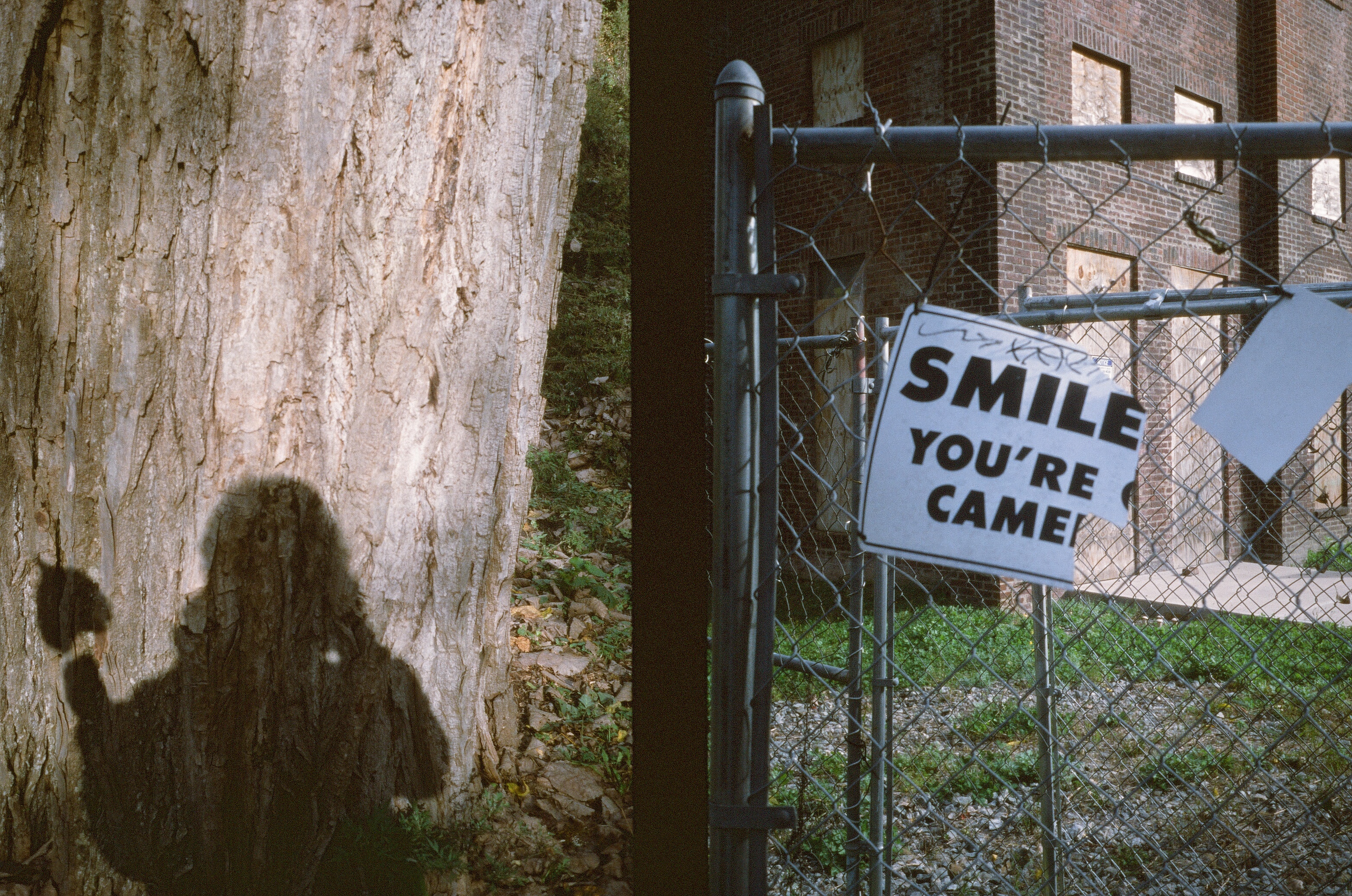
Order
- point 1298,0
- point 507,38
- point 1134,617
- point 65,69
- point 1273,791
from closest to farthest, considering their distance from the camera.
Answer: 1. point 65,69
2. point 507,38
3. point 1273,791
4. point 1134,617
5. point 1298,0

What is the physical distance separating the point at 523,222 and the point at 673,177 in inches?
50.9

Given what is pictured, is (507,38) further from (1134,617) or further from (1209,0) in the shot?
(1209,0)

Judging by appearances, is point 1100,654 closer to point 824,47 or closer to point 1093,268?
point 1093,268

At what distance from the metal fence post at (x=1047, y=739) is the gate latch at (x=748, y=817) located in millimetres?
1131

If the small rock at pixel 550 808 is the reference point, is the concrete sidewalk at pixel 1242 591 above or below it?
above

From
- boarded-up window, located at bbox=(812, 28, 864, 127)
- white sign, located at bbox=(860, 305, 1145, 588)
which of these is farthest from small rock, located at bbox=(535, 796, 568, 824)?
boarded-up window, located at bbox=(812, 28, 864, 127)

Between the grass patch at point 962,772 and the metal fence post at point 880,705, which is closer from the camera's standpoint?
the metal fence post at point 880,705

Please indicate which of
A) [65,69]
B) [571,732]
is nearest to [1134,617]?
[571,732]

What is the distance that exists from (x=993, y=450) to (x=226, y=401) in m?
1.70

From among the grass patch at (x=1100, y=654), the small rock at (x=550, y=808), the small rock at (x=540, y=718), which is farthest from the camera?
A: the grass patch at (x=1100, y=654)

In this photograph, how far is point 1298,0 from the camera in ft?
39.5

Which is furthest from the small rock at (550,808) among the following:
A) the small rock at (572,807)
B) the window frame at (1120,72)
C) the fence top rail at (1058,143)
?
the window frame at (1120,72)

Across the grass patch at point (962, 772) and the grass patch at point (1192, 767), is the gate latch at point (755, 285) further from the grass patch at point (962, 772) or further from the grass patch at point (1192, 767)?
the grass patch at point (1192, 767)

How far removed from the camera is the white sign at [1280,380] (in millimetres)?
1338
